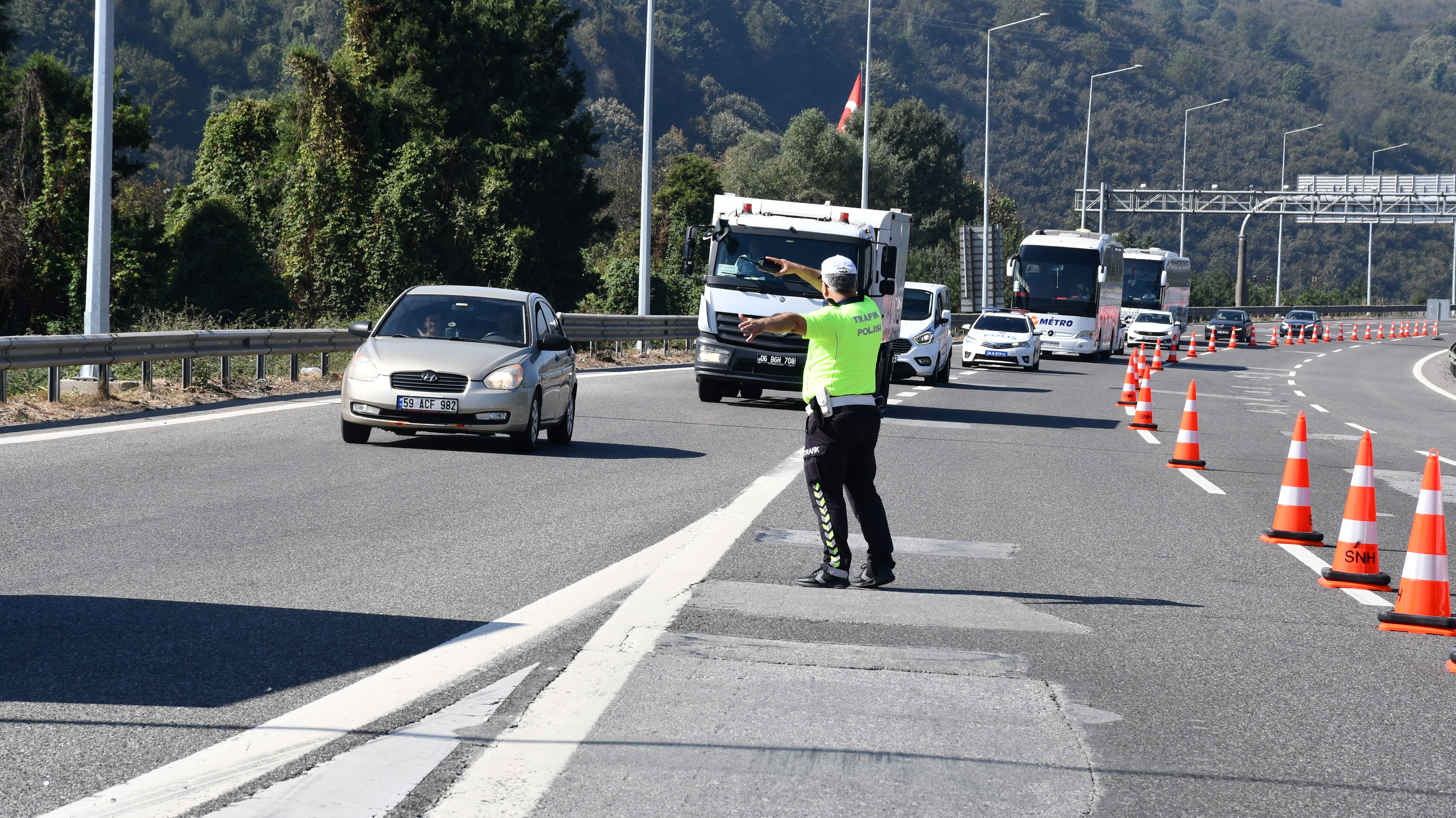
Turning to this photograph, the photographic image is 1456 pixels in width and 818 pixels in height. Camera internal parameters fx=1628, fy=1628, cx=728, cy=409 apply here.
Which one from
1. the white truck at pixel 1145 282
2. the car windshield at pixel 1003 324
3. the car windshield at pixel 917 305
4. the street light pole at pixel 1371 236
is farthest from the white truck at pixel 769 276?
the street light pole at pixel 1371 236

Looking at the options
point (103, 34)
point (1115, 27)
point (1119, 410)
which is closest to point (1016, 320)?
point (1119, 410)

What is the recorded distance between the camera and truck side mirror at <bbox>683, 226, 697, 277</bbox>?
20.8 m

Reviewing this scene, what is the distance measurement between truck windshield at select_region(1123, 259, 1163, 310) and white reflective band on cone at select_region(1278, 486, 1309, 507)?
47475 millimetres

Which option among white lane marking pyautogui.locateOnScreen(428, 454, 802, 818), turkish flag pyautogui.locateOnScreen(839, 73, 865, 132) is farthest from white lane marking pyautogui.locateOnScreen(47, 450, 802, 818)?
turkish flag pyautogui.locateOnScreen(839, 73, 865, 132)

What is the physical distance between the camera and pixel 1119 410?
25250 mm

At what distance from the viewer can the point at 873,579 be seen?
8.56 meters

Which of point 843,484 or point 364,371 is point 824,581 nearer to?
point 843,484

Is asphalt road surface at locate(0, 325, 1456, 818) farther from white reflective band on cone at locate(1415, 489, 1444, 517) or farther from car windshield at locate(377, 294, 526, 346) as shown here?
car windshield at locate(377, 294, 526, 346)

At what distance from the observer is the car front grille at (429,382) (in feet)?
47.5

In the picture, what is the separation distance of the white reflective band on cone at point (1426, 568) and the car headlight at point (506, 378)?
27.6ft

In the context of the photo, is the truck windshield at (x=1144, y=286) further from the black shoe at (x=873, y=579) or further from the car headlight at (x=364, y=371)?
the black shoe at (x=873, y=579)

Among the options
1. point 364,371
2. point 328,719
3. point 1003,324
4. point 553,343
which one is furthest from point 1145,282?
point 328,719

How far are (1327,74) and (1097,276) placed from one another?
161 m

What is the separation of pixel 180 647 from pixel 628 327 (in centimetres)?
2763
